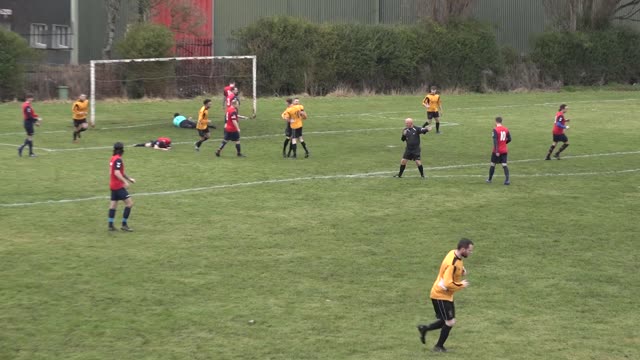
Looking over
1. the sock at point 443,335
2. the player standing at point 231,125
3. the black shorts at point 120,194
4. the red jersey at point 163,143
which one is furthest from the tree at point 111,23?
the sock at point 443,335

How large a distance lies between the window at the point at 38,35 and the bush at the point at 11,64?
954 centimetres

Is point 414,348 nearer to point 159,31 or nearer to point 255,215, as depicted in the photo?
point 255,215

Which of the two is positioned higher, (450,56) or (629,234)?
(450,56)

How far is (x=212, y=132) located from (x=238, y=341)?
2680 cm

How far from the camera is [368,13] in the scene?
7062 cm

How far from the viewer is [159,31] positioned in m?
56.9

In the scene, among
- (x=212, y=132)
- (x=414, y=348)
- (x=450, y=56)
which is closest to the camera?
(x=414, y=348)

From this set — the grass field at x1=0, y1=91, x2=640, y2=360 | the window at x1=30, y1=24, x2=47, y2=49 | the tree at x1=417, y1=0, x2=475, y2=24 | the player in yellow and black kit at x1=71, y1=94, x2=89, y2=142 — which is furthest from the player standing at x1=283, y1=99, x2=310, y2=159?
the tree at x1=417, y1=0, x2=475, y2=24

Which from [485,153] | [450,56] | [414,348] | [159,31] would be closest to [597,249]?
[414,348]

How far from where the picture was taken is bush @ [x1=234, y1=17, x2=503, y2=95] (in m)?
60.6

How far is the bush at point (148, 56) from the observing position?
171ft

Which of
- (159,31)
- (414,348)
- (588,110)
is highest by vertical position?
(159,31)

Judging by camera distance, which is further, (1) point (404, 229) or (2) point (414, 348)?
(1) point (404, 229)

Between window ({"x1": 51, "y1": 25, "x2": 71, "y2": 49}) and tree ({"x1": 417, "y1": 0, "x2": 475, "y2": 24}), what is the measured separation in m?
22.5
